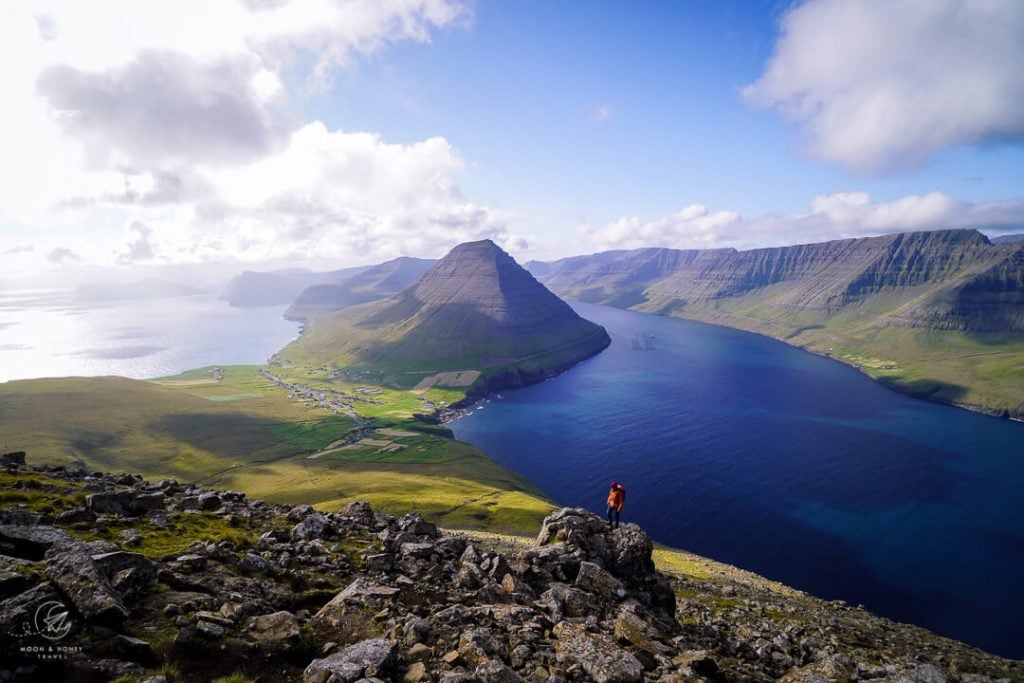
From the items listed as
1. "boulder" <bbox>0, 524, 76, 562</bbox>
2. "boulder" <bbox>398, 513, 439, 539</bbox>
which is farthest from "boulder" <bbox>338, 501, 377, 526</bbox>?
"boulder" <bbox>0, 524, 76, 562</bbox>

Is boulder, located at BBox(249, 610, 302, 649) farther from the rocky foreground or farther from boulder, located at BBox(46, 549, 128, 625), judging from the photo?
→ boulder, located at BBox(46, 549, 128, 625)

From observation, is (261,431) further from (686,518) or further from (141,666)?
(141,666)

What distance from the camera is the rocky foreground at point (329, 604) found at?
51.4ft

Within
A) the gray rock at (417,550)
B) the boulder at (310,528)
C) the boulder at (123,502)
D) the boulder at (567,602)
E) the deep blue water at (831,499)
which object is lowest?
the deep blue water at (831,499)

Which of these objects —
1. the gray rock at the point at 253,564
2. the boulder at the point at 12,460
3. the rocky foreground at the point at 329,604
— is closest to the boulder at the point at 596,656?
the rocky foreground at the point at 329,604

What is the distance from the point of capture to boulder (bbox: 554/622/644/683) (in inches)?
729

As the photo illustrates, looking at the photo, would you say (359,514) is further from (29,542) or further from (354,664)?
(354,664)

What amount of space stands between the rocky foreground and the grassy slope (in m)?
68.2

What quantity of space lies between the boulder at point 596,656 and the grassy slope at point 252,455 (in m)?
79.3

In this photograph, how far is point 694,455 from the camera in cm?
15638

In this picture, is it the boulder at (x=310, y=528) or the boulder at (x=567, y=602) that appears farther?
the boulder at (x=310, y=528)

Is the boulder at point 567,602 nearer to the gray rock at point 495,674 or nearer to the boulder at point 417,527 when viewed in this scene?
the gray rock at point 495,674

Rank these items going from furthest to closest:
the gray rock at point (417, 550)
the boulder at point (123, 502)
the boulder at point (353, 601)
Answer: the gray rock at point (417, 550) < the boulder at point (123, 502) < the boulder at point (353, 601)

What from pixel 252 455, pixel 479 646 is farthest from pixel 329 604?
pixel 252 455
